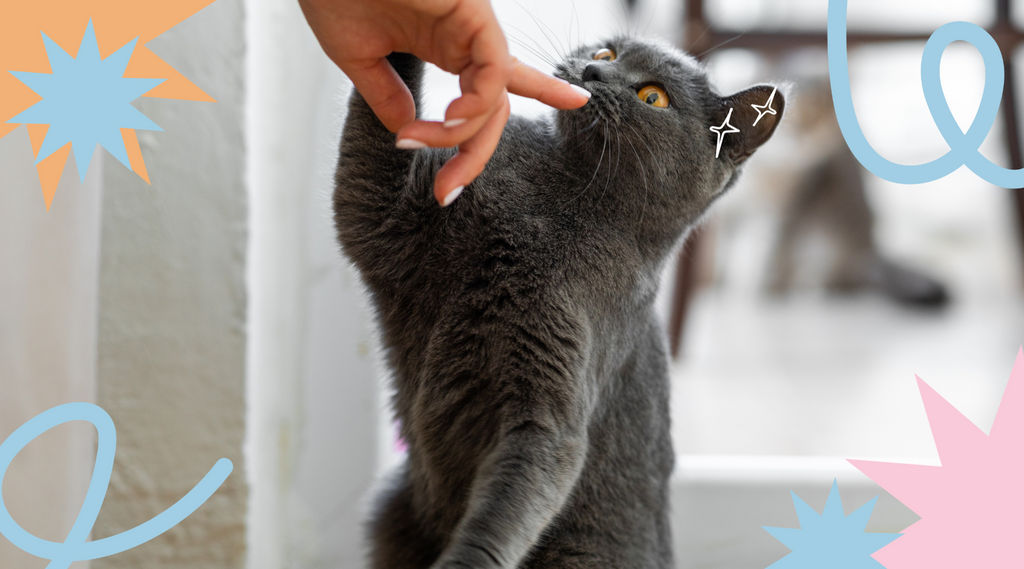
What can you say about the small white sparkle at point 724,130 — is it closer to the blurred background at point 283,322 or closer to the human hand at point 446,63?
the blurred background at point 283,322

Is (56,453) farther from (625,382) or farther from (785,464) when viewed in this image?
(785,464)

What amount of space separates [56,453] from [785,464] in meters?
1.03

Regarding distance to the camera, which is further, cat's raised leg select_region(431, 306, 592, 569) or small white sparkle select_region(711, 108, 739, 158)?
small white sparkle select_region(711, 108, 739, 158)

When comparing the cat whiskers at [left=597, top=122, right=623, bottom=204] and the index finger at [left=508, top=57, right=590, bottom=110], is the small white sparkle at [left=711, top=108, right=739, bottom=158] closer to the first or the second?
the cat whiskers at [left=597, top=122, right=623, bottom=204]

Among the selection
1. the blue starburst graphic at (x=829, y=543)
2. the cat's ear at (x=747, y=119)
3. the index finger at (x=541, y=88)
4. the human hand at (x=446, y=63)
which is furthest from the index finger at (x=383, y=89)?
the blue starburst graphic at (x=829, y=543)

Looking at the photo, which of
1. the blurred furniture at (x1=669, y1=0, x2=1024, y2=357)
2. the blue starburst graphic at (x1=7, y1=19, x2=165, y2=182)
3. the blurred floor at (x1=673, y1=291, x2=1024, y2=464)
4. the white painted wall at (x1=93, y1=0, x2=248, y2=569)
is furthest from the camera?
the blurred floor at (x1=673, y1=291, x2=1024, y2=464)

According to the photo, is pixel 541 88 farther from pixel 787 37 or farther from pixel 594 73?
pixel 787 37

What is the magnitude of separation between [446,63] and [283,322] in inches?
21.5

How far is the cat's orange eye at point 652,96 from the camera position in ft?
2.39

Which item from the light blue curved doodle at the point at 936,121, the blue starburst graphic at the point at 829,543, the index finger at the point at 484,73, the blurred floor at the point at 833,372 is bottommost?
the blue starburst graphic at the point at 829,543

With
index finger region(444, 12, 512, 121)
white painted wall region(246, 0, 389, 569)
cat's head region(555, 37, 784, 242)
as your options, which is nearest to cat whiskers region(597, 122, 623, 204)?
cat's head region(555, 37, 784, 242)

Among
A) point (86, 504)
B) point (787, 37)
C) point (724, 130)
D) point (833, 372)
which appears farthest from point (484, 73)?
point (833, 372)

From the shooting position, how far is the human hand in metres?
0.50

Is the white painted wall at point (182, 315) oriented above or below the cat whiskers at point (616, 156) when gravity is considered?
below
